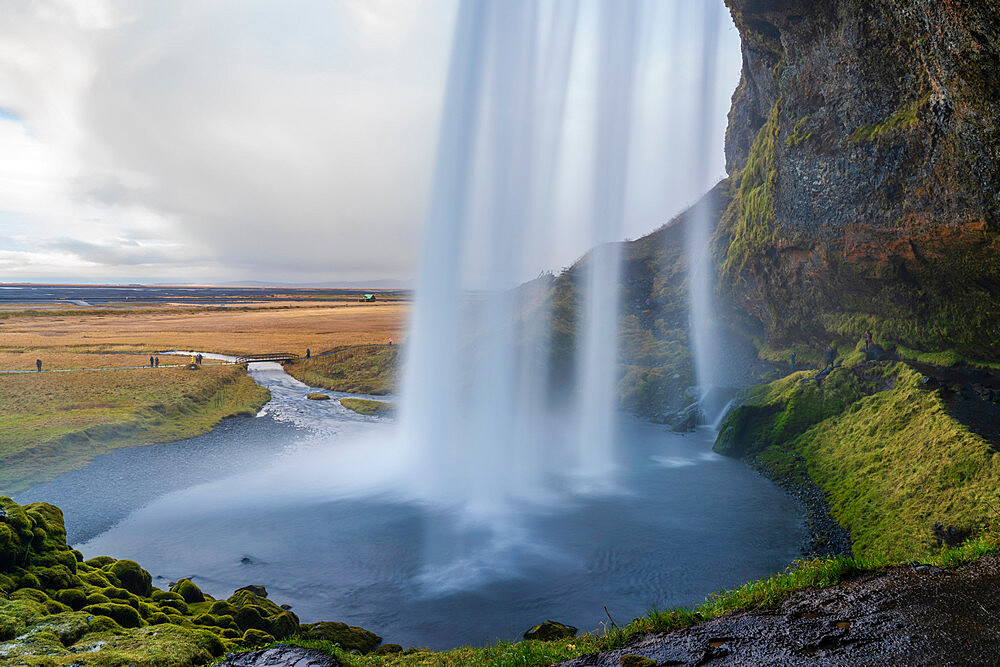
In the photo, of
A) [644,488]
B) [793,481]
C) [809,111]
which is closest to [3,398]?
[644,488]

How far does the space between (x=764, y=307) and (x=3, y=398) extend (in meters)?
59.9

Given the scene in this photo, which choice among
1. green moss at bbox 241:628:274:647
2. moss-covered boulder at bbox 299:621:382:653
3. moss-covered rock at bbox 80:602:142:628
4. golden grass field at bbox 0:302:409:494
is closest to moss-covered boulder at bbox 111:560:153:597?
moss-covered rock at bbox 80:602:142:628

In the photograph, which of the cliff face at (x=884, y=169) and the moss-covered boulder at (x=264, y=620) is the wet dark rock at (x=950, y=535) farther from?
the moss-covered boulder at (x=264, y=620)

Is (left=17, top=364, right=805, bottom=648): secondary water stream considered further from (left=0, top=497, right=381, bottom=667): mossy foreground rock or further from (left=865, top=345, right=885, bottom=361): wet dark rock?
(left=865, top=345, right=885, bottom=361): wet dark rock

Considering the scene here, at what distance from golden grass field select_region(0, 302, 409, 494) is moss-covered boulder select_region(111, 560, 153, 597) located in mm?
17633

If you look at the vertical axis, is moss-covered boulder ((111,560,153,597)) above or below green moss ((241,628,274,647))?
above

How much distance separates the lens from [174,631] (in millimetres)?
10820

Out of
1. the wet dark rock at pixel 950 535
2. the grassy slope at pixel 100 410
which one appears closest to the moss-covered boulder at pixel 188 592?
the grassy slope at pixel 100 410

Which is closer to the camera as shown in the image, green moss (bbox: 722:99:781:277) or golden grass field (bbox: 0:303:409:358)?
green moss (bbox: 722:99:781:277)

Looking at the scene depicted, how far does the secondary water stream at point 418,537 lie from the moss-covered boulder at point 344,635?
95cm

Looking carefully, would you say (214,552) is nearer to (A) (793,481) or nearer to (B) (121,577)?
(B) (121,577)

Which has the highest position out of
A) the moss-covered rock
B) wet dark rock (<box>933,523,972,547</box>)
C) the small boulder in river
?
wet dark rock (<box>933,523,972,547</box>)

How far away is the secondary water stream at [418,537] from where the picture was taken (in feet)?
54.2

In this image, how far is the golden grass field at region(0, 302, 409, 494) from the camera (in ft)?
103
